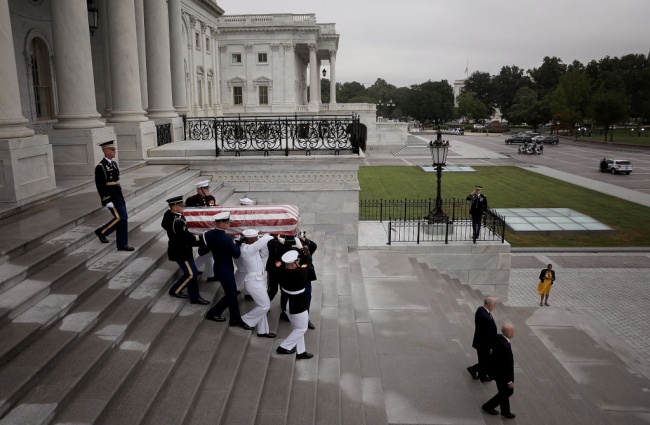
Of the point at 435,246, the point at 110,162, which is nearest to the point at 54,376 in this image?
the point at 110,162

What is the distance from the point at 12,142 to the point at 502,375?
10.0 m

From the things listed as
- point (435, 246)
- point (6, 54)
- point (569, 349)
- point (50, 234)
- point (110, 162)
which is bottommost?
point (569, 349)

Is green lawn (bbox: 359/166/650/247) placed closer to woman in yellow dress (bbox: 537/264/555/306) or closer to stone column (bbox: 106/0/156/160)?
woman in yellow dress (bbox: 537/264/555/306)

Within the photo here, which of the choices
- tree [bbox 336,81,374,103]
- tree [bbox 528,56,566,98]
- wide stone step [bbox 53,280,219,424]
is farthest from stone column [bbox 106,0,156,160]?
tree [bbox 336,81,374,103]

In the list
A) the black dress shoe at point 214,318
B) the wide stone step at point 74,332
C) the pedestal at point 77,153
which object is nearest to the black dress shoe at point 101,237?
the wide stone step at point 74,332

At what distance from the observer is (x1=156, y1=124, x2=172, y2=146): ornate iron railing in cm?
1858

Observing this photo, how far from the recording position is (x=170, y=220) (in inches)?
335

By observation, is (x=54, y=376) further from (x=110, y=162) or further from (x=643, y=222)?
(x=643, y=222)

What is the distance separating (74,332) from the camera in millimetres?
6645

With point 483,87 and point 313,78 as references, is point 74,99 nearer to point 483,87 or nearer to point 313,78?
point 313,78

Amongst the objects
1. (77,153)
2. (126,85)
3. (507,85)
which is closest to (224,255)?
(77,153)

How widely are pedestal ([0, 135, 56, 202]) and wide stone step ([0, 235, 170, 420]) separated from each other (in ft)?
11.5

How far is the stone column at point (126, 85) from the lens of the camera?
52.6 ft

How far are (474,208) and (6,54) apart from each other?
13214 millimetres
